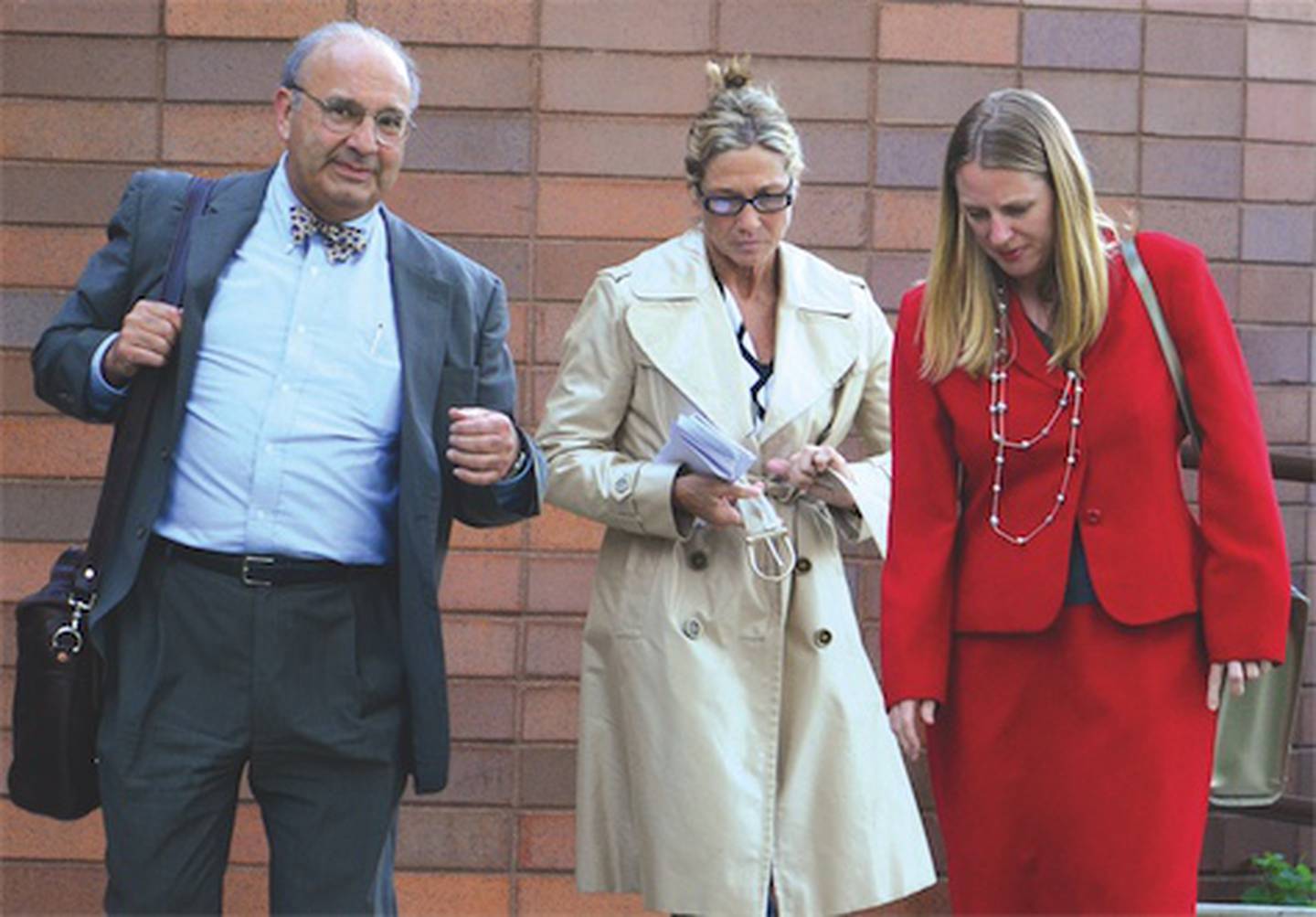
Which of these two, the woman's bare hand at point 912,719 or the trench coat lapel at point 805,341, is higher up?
the trench coat lapel at point 805,341

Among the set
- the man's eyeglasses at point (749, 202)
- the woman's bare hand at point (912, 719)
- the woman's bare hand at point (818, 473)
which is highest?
the man's eyeglasses at point (749, 202)

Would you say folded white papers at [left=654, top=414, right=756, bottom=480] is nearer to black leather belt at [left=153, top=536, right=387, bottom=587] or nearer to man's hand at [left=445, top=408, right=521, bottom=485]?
man's hand at [left=445, top=408, right=521, bottom=485]

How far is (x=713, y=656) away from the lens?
5039mm

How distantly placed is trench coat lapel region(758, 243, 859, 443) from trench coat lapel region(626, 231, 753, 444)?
100mm

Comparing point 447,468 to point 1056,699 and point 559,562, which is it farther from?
point 559,562

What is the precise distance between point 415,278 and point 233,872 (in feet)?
8.44

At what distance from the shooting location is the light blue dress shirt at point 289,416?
13.9 feet

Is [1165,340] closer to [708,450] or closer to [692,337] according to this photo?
[708,450]

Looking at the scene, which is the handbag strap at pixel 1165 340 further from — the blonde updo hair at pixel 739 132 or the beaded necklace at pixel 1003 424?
the blonde updo hair at pixel 739 132

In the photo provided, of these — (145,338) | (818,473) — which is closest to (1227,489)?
(818,473)

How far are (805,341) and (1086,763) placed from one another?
148cm

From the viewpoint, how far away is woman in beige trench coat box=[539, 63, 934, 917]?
5.01 meters

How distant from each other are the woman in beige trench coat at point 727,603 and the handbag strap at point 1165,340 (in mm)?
1045

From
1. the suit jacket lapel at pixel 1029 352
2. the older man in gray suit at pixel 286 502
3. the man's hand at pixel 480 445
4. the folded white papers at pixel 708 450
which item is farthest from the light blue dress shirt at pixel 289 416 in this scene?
the suit jacket lapel at pixel 1029 352
